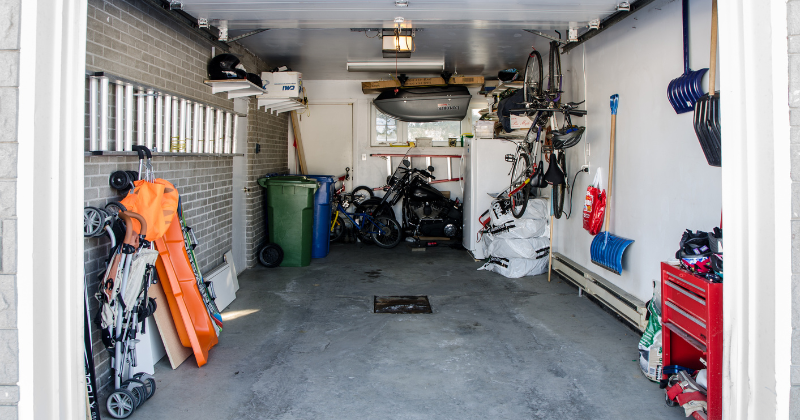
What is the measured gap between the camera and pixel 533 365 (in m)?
3.48

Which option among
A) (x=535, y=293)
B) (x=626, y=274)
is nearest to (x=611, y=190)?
(x=626, y=274)

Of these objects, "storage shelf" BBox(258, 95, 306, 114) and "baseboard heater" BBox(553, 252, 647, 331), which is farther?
"storage shelf" BBox(258, 95, 306, 114)

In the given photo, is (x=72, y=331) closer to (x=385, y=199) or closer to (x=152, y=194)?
(x=152, y=194)

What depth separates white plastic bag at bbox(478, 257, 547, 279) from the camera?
19.6ft

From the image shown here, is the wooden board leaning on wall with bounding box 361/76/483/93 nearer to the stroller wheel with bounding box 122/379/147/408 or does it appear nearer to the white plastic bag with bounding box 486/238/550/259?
the white plastic bag with bounding box 486/238/550/259

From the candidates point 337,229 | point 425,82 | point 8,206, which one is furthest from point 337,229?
point 8,206

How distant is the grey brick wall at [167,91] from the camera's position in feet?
9.91

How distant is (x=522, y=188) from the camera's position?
6.00 m

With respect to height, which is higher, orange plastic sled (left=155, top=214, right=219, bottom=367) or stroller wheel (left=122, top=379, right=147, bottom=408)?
orange plastic sled (left=155, top=214, right=219, bottom=367)

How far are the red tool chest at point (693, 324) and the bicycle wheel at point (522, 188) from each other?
2.93 m

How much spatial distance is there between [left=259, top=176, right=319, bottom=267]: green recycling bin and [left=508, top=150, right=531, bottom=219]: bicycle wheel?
7.67ft

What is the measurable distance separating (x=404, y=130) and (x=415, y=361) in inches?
227

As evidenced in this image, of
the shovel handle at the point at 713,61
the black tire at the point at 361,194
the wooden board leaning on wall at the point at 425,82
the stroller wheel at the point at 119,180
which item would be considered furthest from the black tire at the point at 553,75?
the black tire at the point at 361,194

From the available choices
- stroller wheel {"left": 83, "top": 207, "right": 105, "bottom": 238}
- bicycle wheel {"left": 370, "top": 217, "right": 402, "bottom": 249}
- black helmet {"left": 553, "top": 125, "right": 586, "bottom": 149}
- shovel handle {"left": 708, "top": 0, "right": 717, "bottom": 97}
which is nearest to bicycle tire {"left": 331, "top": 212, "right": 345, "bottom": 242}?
bicycle wheel {"left": 370, "top": 217, "right": 402, "bottom": 249}
